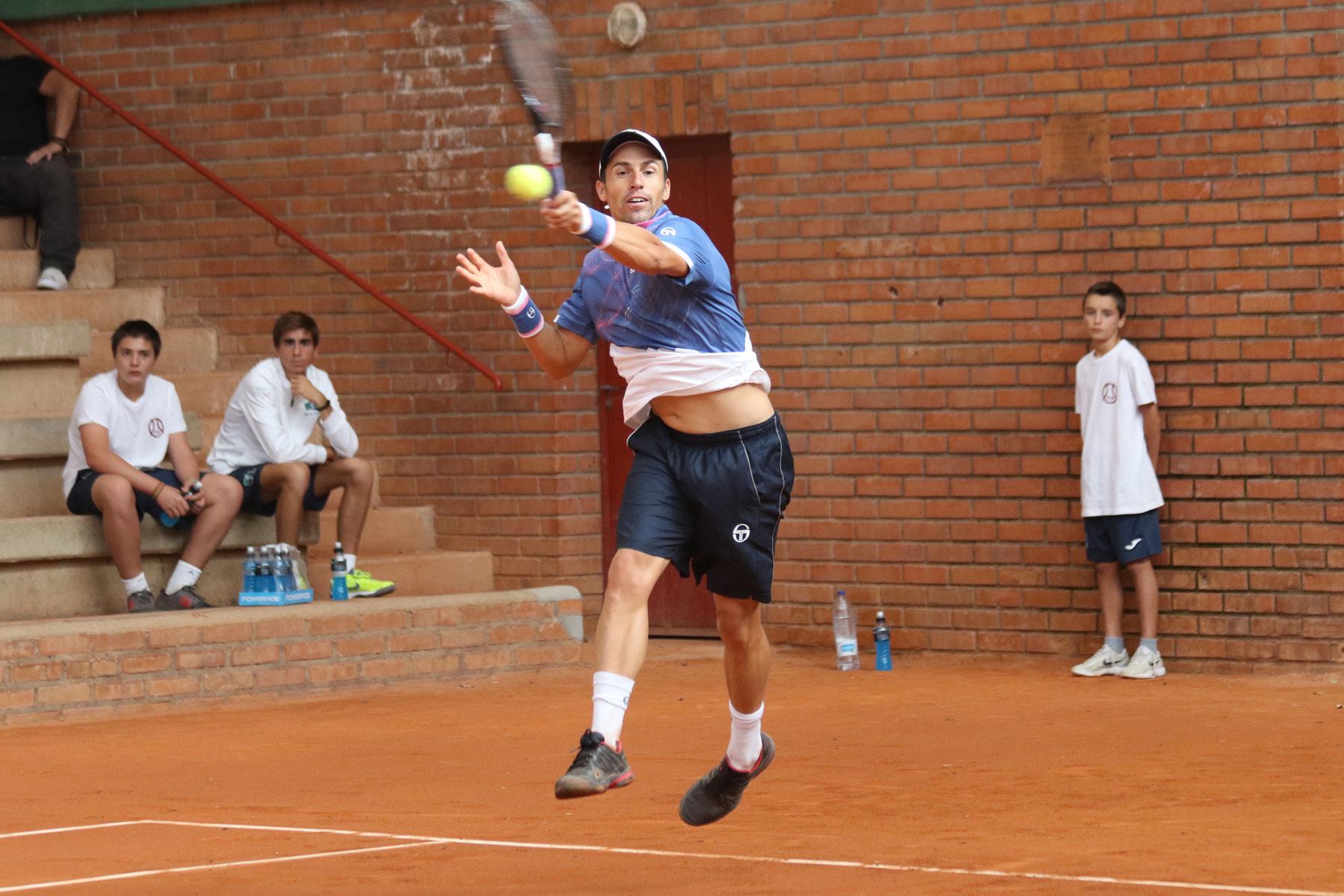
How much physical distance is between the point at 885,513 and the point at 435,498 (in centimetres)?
310

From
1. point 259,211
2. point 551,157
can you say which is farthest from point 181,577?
point 551,157

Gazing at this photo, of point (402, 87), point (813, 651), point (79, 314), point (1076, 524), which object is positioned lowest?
point (813, 651)

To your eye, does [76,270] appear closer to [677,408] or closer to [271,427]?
[271,427]

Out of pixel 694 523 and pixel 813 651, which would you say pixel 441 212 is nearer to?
pixel 813 651

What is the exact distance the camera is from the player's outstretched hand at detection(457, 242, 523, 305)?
18.2 ft

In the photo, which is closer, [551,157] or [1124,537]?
[551,157]

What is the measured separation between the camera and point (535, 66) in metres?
5.82

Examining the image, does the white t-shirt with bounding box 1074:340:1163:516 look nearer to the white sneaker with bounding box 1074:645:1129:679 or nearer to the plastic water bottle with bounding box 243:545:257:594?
the white sneaker with bounding box 1074:645:1129:679

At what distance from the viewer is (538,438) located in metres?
11.9

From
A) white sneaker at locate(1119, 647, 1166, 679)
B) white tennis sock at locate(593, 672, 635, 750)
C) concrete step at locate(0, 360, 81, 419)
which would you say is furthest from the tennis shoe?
white tennis sock at locate(593, 672, 635, 750)

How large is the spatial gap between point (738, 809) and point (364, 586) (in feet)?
14.9

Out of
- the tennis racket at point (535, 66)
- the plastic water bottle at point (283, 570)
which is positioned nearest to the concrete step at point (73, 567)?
the plastic water bottle at point (283, 570)

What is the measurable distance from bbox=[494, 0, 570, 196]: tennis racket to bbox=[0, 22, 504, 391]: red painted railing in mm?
5896

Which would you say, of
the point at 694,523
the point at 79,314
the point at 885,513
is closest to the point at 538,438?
the point at 885,513
